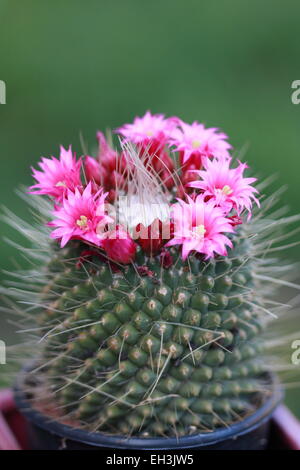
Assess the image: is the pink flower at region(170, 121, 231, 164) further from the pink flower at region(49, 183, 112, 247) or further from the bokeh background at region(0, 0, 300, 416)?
the bokeh background at region(0, 0, 300, 416)

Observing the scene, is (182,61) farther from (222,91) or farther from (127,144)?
(127,144)

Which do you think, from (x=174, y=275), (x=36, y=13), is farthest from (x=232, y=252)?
(x=36, y=13)

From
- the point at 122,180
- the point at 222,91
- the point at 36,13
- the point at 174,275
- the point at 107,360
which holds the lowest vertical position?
the point at 107,360

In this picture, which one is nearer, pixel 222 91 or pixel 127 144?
pixel 127 144

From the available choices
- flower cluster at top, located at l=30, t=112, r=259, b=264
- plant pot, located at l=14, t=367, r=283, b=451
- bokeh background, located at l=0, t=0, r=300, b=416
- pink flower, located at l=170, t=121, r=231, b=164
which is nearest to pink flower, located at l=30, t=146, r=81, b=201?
flower cluster at top, located at l=30, t=112, r=259, b=264

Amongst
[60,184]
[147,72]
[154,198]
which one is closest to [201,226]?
[154,198]

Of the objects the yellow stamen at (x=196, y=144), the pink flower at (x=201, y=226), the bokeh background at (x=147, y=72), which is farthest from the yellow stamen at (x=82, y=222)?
the bokeh background at (x=147, y=72)
